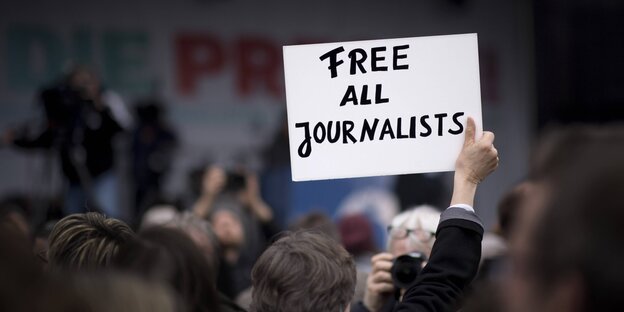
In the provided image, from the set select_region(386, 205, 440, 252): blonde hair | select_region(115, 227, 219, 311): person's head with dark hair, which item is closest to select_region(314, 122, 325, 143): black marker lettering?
select_region(386, 205, 440, 252): blonde hair

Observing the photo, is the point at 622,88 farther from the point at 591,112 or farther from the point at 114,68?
the point at 114,68

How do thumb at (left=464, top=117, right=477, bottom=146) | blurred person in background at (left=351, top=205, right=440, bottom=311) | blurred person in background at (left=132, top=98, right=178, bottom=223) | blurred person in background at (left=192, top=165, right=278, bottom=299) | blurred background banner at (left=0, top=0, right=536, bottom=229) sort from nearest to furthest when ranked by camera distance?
thumb at (left=464, top=117, right=477, bottom=146)
blurred person in background at (left=351, top=205, right=440, bottom=311)
blurred person in background at (left=192, top=165, right=278, bottom=299)
blurred person in background at (left=132, top=98, right=178, bottom=223)
blurred background banner at (left=0, top=0, right=536, bottom=229)

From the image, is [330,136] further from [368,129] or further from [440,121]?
[440,121]

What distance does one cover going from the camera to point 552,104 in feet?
35.3

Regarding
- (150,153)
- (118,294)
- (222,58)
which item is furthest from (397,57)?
(222,58)

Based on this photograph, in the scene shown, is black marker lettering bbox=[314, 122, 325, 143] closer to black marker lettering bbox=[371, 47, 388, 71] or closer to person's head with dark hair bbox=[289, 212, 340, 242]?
black marker lettering bbox=[371, 47, 388, 71]

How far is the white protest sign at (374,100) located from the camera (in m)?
2.79

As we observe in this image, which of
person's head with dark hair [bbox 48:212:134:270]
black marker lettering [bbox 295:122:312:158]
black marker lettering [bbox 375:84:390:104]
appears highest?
black marker lettering [bbox 375:84:390:104]

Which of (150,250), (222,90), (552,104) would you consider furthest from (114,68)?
(150,250)

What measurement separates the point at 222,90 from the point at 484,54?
3.39 m

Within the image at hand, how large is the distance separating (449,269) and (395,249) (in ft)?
3.65

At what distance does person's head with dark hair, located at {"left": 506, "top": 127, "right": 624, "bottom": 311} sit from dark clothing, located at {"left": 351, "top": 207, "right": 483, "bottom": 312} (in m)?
0.95

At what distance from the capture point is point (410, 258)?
3.00 metres

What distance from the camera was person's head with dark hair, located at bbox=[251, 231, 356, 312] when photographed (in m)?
2.31
